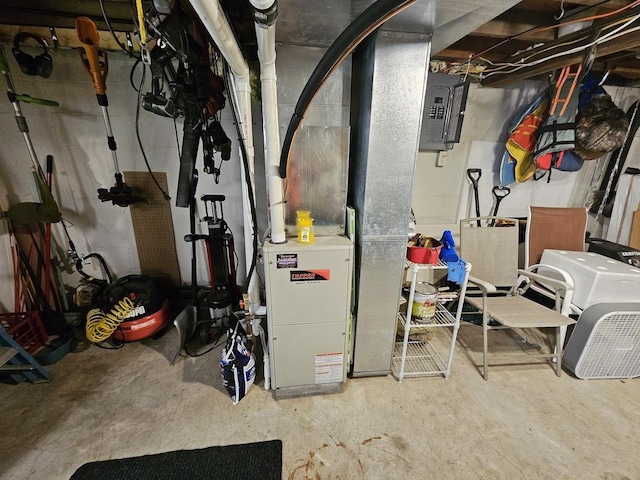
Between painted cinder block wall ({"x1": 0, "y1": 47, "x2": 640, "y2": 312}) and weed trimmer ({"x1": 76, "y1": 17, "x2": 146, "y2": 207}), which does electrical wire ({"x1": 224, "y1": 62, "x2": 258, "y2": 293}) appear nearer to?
painted cinder block wall ({"x1": 0, "y1": 47, "x2": 640, "y2": 312})

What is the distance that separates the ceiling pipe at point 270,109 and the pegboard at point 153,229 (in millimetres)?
1315

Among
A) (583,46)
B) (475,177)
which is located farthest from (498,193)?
(583,46)

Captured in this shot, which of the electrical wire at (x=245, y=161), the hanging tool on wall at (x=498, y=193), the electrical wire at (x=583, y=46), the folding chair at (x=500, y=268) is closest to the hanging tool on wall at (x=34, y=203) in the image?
the electrical wire at (x=245, y=161)

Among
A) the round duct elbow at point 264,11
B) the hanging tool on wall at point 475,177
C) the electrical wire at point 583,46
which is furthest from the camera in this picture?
the hanging tool on wall at point 475,177

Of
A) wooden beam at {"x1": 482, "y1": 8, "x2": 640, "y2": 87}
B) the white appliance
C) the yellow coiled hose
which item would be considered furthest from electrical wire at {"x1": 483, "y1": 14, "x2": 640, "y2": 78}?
the yellow coiled hose

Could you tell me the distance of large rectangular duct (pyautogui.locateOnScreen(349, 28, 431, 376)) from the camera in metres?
1.23

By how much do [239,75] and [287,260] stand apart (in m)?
0.96

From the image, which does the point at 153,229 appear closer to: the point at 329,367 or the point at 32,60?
the point at 32,60

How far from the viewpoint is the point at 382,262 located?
151 centimetres

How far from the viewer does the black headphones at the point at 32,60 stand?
1.57 m

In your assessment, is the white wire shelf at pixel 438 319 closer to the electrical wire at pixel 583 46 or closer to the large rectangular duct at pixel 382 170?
the large rectangular duct at pixel 382 170

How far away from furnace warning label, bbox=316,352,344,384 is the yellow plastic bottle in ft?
2.36

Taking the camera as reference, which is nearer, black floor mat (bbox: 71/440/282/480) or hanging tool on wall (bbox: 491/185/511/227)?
black floor mat (bbox: 71/440/282/480)

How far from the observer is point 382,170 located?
1.37m
